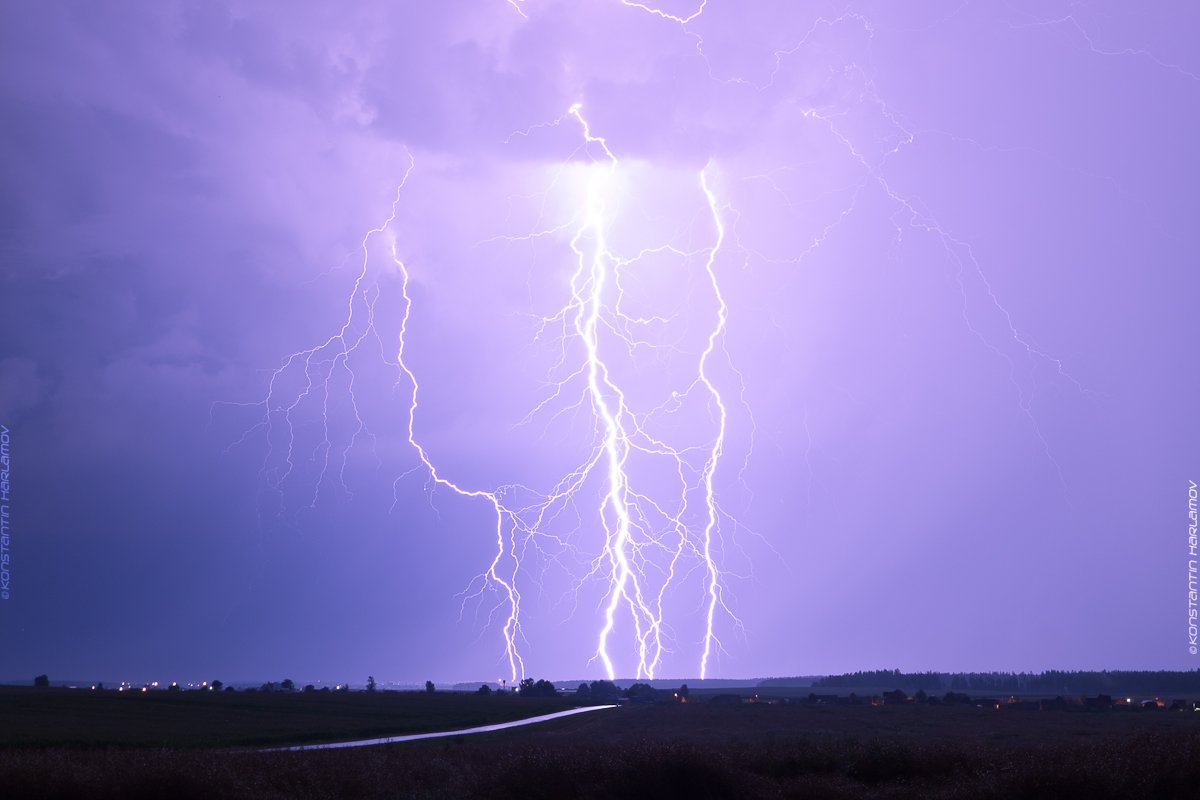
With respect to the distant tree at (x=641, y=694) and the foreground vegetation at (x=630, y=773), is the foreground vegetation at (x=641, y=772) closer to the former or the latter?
the foreground vegetation at (x=630, y=773)

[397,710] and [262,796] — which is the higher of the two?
[262,796]

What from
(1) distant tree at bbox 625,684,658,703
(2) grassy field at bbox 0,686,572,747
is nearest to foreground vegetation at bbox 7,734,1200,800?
(2) grassy field at bbox 0,686,572,747

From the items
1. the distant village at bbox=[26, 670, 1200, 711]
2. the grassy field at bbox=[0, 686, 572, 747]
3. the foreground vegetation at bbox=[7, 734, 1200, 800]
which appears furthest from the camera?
the distant village at bbox=[26, 670, 1200, 711]

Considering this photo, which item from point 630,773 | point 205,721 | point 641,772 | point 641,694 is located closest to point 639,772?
point 641,772

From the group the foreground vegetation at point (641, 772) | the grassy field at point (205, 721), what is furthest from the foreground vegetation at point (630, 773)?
the grassy field at point (205, 721)

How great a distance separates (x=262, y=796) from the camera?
1370 cm

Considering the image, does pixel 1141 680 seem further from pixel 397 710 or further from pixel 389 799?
pixel 389 799

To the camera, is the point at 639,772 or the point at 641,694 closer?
the point at 639,772

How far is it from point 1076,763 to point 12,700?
4523 centimetres

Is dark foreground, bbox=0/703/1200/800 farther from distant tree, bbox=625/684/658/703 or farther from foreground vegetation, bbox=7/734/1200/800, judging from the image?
distant tree, bbox=625/684/658/703

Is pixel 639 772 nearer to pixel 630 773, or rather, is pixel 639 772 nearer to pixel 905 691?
pixel 630 773

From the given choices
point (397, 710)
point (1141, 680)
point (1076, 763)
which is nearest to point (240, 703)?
point (397, 710)

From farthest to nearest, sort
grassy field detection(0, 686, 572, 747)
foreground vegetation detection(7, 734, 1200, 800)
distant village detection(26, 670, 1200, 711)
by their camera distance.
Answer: distant village detection(26, 670, 1200, 711)
grassy field detection(0, 686, 572, 747)
foreground vegetation detection(7, 734, 1200, 800)

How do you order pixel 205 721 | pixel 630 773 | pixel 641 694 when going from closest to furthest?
pixel 630 773
pixel 205 721
pixel 641 694
